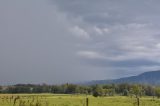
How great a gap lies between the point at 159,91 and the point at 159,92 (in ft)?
3.64

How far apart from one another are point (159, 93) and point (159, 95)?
1579 mm

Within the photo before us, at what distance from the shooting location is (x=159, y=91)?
173375 mm

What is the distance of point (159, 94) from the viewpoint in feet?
568

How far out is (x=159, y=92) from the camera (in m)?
172

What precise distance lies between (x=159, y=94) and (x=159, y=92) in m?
1.48

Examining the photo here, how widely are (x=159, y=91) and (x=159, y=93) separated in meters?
1.06

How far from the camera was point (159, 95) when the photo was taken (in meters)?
174

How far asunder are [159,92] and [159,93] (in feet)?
3.63

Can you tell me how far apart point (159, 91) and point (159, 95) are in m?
2.42
